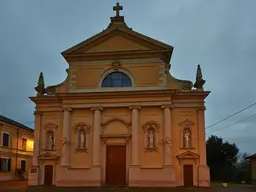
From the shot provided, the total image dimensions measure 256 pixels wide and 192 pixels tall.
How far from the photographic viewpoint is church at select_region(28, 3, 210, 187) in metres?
23.5

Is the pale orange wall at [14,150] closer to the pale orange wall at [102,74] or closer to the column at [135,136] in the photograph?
the pale orange wall at [102,74]

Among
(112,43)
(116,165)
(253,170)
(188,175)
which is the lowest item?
(253,170)

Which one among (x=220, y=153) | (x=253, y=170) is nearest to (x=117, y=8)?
(x=253, y=170)

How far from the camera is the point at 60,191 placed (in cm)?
2041

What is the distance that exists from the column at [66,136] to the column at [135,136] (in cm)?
481

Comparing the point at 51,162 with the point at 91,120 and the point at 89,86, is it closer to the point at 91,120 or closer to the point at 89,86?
the point at 91,120

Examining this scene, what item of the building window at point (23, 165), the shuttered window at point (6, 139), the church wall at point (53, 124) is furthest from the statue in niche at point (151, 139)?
the building window at point (23, 165)

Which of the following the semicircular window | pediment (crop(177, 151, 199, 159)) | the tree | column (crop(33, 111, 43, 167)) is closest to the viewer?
pediment (crop(177, 151, 199, 159))

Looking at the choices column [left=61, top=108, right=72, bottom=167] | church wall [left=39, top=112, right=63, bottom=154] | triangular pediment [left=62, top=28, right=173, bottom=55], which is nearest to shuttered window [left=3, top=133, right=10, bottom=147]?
church wall [left=39, top=112, right=63, bottom=154]

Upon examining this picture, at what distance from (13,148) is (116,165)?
61.2 ft

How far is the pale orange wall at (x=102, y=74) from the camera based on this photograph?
2497 centimetres

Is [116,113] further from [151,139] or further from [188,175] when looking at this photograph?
[188,175]

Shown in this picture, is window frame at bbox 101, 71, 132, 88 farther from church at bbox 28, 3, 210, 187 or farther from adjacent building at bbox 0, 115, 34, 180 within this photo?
adjacent building at bbox 0, 115, 34, 180

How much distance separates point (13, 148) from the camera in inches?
1496
